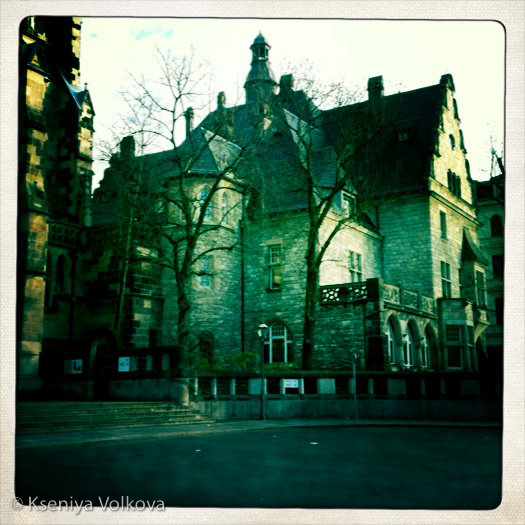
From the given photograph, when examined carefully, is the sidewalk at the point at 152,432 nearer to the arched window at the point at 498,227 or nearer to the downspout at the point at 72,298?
the arched window at the point at 498,227

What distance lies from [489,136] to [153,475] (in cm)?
595

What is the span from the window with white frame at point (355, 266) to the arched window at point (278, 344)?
323 cm

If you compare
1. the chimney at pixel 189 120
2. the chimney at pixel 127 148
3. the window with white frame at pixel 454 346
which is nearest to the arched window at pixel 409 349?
the window with white frame at pixel 454 346

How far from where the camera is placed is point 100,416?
13.4 meters

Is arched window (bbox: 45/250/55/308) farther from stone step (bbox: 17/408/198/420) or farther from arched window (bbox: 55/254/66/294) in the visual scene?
stone step (bbox: 17/408/198/420)

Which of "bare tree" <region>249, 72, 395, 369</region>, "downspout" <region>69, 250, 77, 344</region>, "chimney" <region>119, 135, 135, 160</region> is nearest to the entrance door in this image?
"downspout" <region>69, 250, 77, 344</region>

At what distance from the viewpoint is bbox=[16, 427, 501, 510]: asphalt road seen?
5973 mm

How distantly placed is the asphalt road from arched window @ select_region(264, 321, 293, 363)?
13.3m

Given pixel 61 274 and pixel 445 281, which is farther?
pixel 445 281

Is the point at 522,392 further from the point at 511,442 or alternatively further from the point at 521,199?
the point at 521,199

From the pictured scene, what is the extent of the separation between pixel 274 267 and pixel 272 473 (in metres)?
17.4

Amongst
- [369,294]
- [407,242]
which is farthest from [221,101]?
[407,242]

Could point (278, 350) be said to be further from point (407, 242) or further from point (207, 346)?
point (407, 242)

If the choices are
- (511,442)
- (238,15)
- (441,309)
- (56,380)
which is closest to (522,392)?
(511,442)
